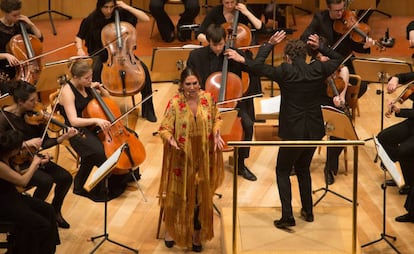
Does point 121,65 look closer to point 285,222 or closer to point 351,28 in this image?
point 351,28

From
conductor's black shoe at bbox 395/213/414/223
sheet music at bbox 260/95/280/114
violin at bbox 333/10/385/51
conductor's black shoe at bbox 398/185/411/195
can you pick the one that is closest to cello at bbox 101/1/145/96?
sheet music at bbox 260/95/280/114

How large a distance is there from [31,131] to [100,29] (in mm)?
2204

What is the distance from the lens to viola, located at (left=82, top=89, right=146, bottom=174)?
243 inches

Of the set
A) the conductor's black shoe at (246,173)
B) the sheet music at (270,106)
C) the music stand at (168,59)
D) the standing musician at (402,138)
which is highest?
the music stand at (168,59)

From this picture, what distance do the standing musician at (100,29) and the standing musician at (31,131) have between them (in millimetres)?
1904

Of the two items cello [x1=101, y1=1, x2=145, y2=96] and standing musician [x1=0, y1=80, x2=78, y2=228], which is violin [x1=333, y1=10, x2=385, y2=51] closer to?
cello [x1=101, y1=1, x2=145, y2=96]

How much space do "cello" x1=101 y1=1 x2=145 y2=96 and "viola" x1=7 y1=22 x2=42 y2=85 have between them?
65cm

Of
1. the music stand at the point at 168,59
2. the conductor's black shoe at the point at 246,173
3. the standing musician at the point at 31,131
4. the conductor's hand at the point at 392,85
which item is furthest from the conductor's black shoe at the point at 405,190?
the standing musician at the point at 31,131

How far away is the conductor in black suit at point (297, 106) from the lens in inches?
211

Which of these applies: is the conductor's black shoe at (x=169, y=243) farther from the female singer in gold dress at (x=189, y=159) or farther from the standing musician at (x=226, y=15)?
the standing musician at (x=226, y=15)

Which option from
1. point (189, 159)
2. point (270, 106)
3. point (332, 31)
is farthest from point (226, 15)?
point (189, 159)

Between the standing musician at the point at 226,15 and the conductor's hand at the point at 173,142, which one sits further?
the standing musician at the point at 226,15

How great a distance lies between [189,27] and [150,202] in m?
2.53

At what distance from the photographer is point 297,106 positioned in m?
5.39
